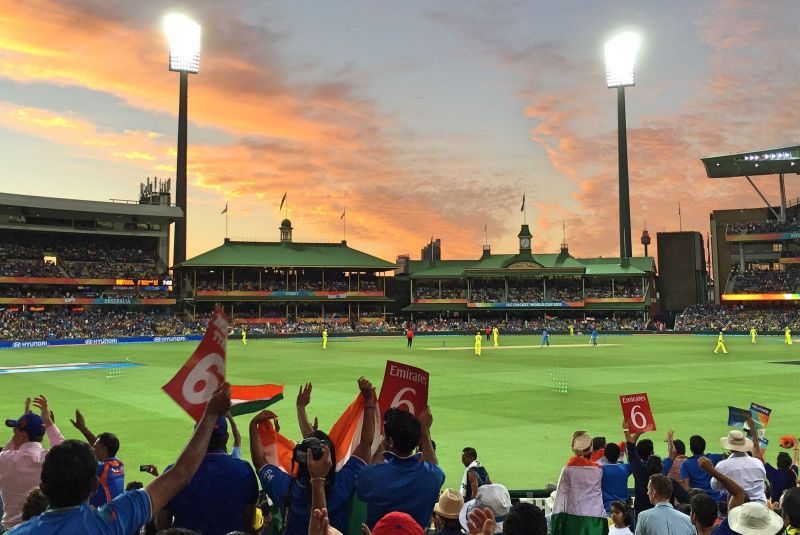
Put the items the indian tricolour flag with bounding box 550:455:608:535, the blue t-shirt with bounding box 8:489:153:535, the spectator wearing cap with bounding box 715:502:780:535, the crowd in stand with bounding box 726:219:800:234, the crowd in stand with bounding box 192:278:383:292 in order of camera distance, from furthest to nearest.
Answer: the crowd in stand with bounding box 192:278:383:292
the crowd in stand with bounding box 726:219:800:234
the indian tricolour flag with bounding box 550:455:608:535
the spectator wearing cap with bounding box 715:502:780:535
the blue t-shirt with bounding box 8:489:153:535

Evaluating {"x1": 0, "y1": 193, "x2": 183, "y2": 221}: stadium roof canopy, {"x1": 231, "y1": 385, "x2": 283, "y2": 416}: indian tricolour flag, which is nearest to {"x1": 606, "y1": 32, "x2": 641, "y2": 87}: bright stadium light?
{"x1": 0, "y1": 193, "x2": 183, "y2": 221}: stadium roof canopy

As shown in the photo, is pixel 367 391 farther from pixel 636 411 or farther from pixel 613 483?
pixel 636 411

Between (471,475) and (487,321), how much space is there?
9572cm

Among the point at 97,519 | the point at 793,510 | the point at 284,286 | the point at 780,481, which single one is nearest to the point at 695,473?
the point at 780,481

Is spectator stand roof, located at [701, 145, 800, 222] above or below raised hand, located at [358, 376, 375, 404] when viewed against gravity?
above

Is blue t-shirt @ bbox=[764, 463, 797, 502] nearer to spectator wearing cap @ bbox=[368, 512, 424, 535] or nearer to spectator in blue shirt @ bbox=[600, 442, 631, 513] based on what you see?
spectator in blue shirt @ bbox=[600, 442, 631, 513]

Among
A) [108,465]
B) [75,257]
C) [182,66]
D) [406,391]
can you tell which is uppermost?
[182,66]

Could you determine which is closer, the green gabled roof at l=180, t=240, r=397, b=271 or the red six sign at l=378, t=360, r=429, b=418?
the red six sign at l=378, t=360, r=429, b=418

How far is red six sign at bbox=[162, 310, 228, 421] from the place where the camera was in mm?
4953

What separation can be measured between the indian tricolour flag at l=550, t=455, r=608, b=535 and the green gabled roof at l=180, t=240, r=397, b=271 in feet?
310

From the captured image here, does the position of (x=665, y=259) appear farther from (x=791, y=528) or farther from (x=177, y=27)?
(x=791, y=528)

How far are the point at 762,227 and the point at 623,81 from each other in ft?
102

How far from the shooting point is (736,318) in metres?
89.4

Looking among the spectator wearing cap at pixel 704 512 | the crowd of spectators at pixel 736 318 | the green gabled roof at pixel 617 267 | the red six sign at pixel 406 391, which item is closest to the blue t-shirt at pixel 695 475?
the spectator wearing cap at pixel 704 512
